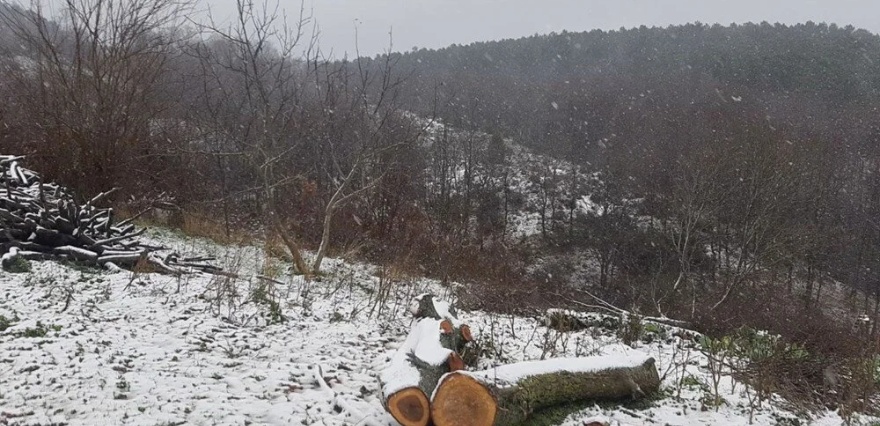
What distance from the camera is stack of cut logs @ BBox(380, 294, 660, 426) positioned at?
3.01 metres

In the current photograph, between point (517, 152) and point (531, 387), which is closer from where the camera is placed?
point (531, 387)

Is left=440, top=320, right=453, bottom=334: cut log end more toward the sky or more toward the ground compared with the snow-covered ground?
more toward the sky

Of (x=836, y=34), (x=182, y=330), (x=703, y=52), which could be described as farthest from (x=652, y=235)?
(x=836, y=34)

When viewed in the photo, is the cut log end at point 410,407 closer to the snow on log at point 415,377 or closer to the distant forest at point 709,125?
the snow on log at point 415,377

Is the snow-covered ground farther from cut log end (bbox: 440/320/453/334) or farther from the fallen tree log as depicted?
cut log end (bbox: 440/320/453/334)

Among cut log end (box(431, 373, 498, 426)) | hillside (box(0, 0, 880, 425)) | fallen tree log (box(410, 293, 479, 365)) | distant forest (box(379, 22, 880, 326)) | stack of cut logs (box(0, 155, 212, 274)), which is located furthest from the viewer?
distant forest (box(379, 22, 880, 326))

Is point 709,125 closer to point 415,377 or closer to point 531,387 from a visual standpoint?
point 531,387

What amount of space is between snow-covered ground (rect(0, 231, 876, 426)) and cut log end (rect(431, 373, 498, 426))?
42cm

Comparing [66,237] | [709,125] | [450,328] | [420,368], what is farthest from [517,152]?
[420,368]

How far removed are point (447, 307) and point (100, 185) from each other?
8.34 meters

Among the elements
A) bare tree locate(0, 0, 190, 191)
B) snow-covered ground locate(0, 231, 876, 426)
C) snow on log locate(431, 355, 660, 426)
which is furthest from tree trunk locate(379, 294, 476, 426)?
bare tree locate(0, 0, 190, 191)

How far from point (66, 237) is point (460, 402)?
5749mm

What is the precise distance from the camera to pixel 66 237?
21.0ft

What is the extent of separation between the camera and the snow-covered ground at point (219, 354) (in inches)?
124
